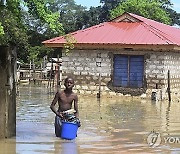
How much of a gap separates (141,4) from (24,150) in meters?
43.5

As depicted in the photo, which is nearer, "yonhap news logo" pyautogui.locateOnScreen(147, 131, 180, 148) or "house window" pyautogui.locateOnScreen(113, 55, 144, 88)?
"yonhap news logo" pyautogui.locateOnScreen(147, 131, 180, 148)

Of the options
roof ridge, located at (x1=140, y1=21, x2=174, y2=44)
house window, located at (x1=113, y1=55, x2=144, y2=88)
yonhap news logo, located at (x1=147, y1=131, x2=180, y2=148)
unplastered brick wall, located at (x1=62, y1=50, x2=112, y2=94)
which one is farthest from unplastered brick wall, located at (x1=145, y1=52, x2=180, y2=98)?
yonhap news logo, located at (x1=147, y1=131, x2=180, y2=148)

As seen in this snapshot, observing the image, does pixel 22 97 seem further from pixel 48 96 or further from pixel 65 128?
pixel 65 128

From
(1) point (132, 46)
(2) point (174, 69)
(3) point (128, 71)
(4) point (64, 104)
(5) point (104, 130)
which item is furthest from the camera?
(2) point (174, 69)

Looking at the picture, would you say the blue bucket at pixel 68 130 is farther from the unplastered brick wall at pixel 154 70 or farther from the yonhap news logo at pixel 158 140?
the unplastered brick wall at pixel 154 70

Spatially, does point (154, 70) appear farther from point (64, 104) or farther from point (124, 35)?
point (64, 104)

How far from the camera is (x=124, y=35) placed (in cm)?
2664

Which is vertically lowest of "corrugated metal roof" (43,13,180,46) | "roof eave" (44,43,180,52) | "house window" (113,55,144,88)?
"house window" (113,55,144,88)

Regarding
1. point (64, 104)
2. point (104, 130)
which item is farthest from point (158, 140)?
point (64, 104)

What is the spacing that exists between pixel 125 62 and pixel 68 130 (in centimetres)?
1483

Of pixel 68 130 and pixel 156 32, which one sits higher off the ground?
pixel 156 32

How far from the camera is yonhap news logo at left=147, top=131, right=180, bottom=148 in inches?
474

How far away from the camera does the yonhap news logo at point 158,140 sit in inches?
474

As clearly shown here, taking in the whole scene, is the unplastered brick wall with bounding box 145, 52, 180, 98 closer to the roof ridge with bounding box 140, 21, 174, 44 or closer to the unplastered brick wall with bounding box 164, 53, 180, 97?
the unplastered brick wall with bounding box 164, 53, 180, 97
